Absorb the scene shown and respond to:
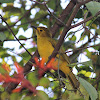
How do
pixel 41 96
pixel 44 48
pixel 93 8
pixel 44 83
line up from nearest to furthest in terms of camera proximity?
pixel 41 96 < pixel 44 83 < pixel 93 8 < pixel 44 48

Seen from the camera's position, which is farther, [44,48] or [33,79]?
[44,48]

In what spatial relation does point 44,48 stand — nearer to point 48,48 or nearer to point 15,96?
point 48,48

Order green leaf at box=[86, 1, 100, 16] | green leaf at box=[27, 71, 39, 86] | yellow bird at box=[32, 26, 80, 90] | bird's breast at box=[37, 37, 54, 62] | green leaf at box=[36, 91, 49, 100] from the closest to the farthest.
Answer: green leaf at box=[36, 91, 49, 100] → green leaf at box=[27, 71, 39, 86] → green leaf at box=[86, 1, 100, 16] → yellow bird at box=[32, 26, 80, 90] → bird's breast at box=[37, 37, 54, 62]

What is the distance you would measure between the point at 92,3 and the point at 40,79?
0.75 m

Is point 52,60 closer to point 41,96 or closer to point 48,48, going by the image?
point 41,96

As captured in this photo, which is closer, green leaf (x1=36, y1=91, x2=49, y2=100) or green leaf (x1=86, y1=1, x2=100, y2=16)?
green leaf (x1=36, y1=91, x2=49, y2=100)

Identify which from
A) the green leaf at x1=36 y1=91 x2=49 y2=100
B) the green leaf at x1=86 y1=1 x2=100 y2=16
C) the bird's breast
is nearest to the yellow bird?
the bird's breast

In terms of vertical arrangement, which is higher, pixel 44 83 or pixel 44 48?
pixel 44 48

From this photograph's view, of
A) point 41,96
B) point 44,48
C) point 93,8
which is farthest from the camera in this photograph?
point 44,48

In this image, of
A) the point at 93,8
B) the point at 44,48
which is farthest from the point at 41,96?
the point at 44,48

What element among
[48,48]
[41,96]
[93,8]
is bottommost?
[41,96]

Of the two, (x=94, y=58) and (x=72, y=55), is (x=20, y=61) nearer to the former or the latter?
(x=72, y=55)

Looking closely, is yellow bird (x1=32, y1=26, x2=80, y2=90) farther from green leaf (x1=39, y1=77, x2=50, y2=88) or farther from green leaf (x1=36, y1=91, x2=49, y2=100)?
green leaf (x1=36, y1=91, x2=49, y2=100)

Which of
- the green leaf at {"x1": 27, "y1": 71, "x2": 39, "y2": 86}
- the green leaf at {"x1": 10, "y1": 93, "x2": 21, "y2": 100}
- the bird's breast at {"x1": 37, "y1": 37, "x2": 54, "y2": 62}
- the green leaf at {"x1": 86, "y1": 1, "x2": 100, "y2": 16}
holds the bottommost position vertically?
the green leaf at {"x1": 10, "y1": 93, "x2": 21, "y2": 100}
